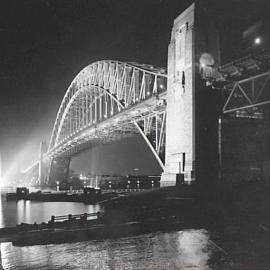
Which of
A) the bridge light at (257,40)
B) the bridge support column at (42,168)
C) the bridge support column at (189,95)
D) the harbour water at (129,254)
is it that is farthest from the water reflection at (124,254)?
the bridge support column at (42,168)

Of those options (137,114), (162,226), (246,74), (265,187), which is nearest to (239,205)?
(265,187)

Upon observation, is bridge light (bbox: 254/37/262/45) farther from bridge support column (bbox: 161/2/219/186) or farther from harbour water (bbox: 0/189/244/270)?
harbour water (bbox: 0/189/244/270)

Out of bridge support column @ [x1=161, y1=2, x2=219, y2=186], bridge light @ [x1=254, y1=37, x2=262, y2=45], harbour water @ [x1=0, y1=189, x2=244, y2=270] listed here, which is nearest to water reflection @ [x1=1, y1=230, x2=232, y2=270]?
harbour water @ [x1=0, y1=189, x2=244, y2=270]

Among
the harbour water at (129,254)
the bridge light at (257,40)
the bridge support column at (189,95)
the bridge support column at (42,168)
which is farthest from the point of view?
the bridge support column at (42,168)

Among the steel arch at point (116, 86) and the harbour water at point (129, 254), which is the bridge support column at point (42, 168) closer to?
the steel arch at point (116, 86)

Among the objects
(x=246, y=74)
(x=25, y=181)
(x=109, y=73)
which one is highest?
(x=109, y=73)

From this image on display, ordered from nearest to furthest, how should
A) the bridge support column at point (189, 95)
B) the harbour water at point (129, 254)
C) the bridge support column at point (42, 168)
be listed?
the harbour water at point (129, 254) < the bridge support column at point (189, 95) < the bridge support column at point (42, 168)

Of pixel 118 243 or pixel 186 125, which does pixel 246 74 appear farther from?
pixel 118 243

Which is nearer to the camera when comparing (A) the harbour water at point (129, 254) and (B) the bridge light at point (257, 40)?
(A) the harbour water at point (129, 254)
